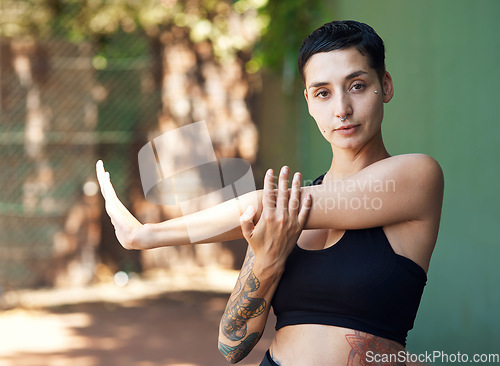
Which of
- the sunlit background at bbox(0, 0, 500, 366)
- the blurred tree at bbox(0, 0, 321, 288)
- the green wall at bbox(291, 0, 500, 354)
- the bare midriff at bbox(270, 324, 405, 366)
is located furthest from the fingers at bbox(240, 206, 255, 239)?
the blurred tree at bbox(0, 0, 321, 288)

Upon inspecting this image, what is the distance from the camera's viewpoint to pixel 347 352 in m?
1.39

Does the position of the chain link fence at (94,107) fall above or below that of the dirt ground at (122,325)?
above

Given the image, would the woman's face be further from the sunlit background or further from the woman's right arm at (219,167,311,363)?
the sunlit background

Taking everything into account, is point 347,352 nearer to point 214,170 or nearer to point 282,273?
point 282,273

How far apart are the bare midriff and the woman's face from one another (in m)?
0.43

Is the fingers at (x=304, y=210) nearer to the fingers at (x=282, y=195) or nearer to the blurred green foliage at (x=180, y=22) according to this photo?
the fingers at (x=282, y=195)

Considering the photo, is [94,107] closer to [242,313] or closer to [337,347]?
[242,313]

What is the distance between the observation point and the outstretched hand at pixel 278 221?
1.42m

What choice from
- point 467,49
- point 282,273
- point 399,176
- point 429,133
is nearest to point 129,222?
point 282,273

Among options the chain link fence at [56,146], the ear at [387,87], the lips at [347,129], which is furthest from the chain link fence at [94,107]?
the lips at [347,129]

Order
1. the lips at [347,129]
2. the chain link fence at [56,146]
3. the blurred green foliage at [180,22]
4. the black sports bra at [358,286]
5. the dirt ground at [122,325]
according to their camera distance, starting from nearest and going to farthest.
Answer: the black sports bra at [358,286] → the lips at [347,129] → the dirt ground at [122,325] → the blurred green foliage at [180,22] → the chain link fence at [56,146]

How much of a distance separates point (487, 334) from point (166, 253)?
17.7 ft

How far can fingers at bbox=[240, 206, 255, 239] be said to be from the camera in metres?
1.42

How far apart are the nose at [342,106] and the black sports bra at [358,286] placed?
0.27 m
